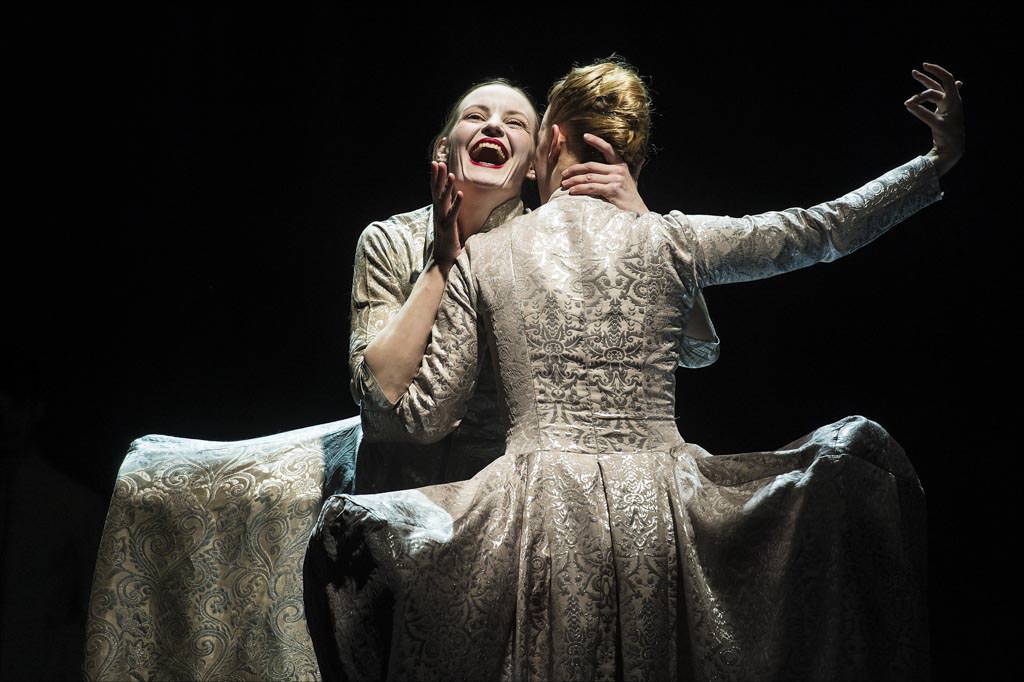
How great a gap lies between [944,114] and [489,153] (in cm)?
91

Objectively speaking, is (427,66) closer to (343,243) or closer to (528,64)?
(528,64)

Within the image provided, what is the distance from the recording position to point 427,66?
370 centimetres

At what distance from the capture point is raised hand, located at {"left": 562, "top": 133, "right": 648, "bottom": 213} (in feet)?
8.27

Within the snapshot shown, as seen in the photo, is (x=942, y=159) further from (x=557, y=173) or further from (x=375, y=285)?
(x=375, y=285)

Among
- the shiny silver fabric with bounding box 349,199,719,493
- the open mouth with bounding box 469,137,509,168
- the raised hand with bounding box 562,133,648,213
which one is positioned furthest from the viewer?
the open mouth with bounding box 469,137,509,168

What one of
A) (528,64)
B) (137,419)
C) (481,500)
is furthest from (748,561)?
(137,419)

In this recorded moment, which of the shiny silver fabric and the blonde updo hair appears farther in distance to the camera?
the shiny silver fabric

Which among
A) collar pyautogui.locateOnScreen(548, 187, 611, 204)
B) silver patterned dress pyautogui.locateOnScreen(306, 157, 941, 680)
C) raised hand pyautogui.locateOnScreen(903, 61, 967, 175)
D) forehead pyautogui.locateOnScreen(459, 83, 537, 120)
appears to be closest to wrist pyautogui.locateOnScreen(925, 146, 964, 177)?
raised hand pyautogui.locateOnScreen(903, 61, 967, 175)

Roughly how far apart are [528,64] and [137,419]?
144cm

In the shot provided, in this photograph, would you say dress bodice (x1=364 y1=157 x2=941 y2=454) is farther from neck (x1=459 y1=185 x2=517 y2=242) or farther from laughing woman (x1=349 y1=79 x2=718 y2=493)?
neck (x1=459 y1=185 x2=517 y2=242)

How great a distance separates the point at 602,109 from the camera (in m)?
2.56

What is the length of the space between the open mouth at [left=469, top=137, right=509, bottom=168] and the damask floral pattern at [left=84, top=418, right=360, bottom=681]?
0.65m

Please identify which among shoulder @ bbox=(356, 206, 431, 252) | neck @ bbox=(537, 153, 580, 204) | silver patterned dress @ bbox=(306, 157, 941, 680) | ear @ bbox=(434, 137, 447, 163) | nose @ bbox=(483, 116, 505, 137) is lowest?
silver patterned dress @ bbox=(306, 157, 941, 680)

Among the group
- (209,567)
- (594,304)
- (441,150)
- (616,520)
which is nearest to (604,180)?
(594,304)
